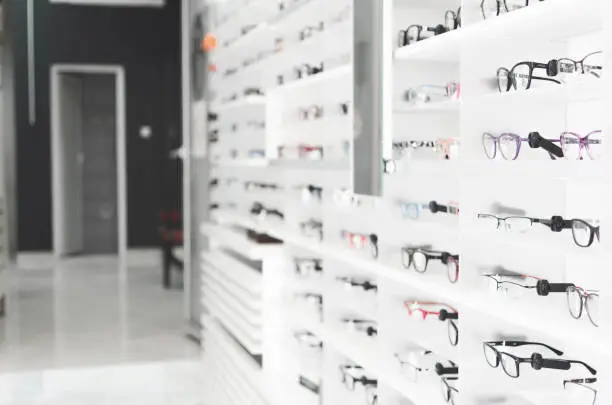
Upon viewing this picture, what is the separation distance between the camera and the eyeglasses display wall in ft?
6.94

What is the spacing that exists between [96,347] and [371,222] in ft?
13.0

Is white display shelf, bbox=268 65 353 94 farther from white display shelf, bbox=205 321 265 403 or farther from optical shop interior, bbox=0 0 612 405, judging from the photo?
white display shelf, bbox=205 321 265 403

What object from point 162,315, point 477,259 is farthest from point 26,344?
point 477,259

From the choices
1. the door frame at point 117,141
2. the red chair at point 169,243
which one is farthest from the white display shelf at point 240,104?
the door frame at point 117,141

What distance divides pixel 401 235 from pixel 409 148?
279mm

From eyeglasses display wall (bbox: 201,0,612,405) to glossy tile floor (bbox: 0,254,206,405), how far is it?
1.46 metres

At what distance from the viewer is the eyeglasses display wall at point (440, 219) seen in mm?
2115

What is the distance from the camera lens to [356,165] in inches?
110

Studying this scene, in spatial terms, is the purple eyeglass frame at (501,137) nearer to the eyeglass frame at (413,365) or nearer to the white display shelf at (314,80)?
the eyeglass frame at (413,365)

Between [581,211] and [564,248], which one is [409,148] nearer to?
[581,211]

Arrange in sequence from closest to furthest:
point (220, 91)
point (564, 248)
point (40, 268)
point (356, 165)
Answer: point (564, 248)
point (356, 165)
point (220, 91)
point (40, 268)

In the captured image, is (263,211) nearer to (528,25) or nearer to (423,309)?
(423,309)

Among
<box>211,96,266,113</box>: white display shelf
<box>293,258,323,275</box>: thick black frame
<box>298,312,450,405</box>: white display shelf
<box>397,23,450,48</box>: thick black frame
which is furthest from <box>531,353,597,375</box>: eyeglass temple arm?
<box>211,96,266,113</box>: white display shelf

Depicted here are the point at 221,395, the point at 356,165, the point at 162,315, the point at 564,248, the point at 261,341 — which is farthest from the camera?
the point at 162,315
